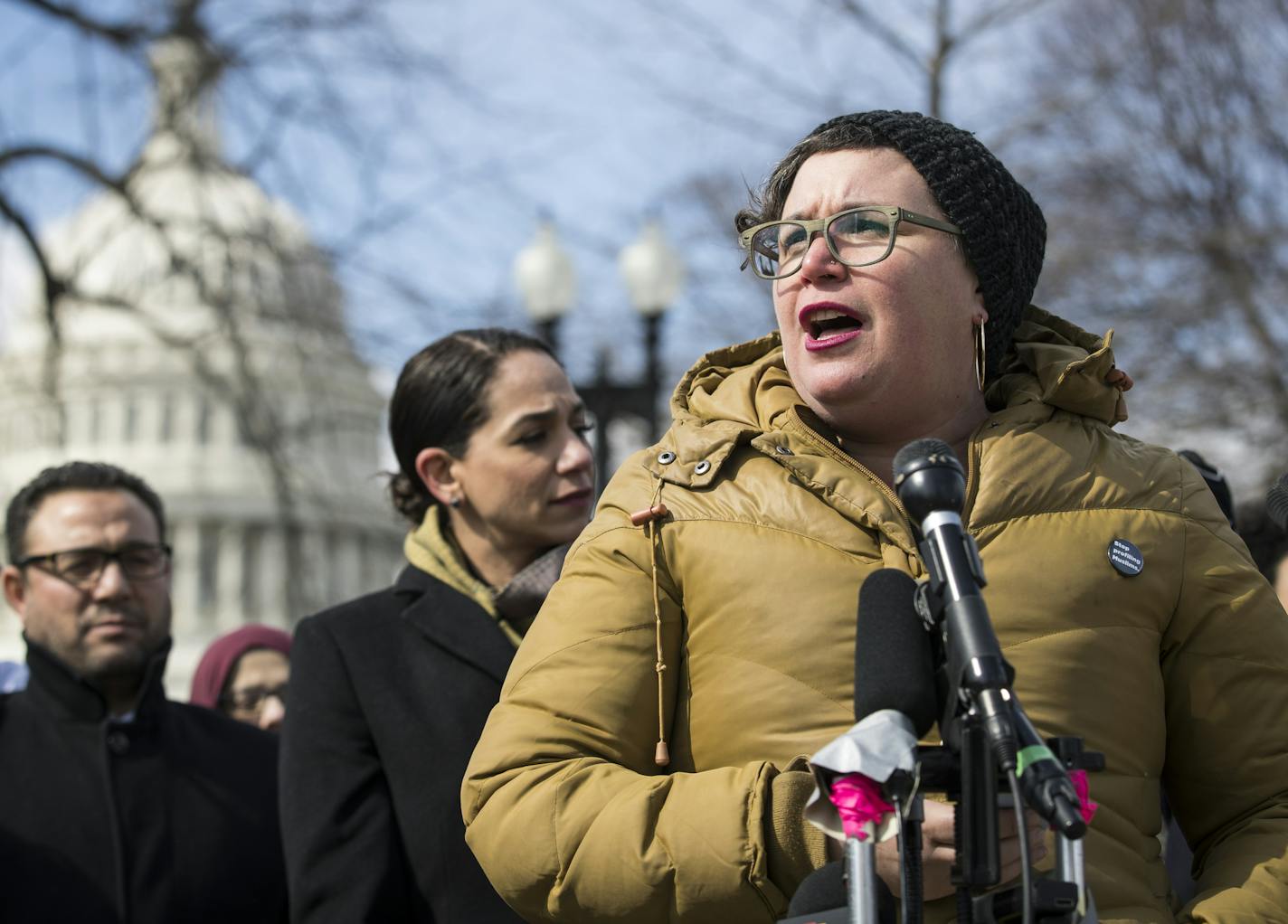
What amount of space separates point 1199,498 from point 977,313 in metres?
0.45

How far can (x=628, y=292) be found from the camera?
12953 millimetres

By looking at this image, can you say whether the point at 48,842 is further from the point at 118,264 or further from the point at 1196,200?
the point at 1196,200

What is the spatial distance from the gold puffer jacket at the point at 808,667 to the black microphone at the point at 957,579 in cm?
35

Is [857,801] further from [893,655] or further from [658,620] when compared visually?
[658,620]

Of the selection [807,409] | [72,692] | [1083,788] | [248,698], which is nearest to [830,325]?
[807,409]

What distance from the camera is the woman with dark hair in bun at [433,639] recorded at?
11.8 feet

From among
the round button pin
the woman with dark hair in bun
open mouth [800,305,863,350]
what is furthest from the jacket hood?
the woman with dark hair in bun

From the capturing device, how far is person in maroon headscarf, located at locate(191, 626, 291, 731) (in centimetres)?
671

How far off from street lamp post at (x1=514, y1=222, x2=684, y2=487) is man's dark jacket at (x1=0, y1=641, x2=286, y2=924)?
24.9 ft

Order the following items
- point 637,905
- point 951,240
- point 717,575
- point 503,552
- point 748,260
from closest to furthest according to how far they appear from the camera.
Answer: point 637,905 < point 717,575 < point 951,240 < point 748,260 < point 503,552

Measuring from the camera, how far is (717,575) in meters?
2.51

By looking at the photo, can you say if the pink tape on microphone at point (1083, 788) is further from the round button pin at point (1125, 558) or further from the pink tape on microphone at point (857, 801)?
the round button pin at point (1125, 558)

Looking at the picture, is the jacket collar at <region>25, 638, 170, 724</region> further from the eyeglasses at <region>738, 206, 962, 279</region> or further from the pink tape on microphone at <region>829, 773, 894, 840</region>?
the pink tape on microphone at <region>829, 773, 894, 840</region>

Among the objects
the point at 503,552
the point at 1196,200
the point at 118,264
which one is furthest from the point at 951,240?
the point at 1196,200
